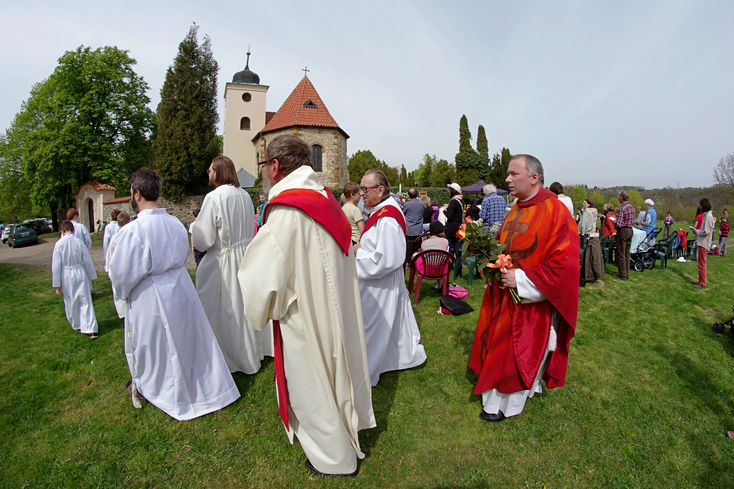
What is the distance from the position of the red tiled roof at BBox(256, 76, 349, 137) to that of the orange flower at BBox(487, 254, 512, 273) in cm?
2901

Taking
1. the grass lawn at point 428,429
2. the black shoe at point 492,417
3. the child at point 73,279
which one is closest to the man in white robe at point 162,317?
the grass lawn at point 428,429

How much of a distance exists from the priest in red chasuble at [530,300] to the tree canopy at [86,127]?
3137 centimetres

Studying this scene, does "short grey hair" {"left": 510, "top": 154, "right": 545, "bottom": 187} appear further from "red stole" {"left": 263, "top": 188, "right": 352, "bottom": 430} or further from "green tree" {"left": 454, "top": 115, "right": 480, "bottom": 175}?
"green tree" {"left": 454, "top": 115, "right": 480, "bottom": 175}

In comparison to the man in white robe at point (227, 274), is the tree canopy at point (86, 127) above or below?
above

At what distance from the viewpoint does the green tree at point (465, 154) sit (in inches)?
1747

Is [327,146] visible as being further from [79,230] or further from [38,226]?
[79,230]

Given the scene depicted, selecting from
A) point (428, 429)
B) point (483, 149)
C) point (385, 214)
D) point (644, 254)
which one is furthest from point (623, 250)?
point (483, 149)

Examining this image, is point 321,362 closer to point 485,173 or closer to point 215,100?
point 215,100

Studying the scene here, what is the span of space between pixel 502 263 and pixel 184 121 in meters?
28.0

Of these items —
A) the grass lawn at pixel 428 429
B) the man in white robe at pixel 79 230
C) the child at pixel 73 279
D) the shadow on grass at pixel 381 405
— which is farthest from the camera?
the man in white robe at pixel 79 230

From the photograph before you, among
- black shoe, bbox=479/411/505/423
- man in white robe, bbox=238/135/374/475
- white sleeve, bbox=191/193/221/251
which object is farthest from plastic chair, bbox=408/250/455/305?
man in white robe, bbox=238/135/374/475

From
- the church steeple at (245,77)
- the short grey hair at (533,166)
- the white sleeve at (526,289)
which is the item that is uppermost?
the church steeple at (245,77)

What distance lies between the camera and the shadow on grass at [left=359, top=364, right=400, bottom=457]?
3.00 meters

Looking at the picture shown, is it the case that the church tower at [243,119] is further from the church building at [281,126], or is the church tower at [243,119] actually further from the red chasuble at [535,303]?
the red chasuble at [535,303]
